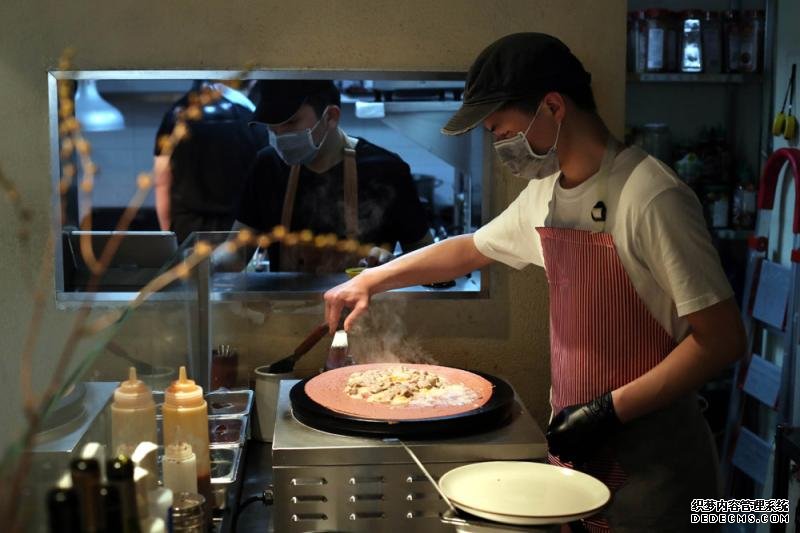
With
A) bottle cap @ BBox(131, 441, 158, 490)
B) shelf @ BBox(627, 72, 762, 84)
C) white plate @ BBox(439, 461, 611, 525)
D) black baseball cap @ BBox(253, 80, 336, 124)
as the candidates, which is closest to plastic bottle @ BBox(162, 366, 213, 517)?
bottle cap @ BBox(131, 441, 158, 490)

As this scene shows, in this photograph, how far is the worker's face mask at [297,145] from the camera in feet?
9.95

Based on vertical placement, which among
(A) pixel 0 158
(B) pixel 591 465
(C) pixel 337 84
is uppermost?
(C) pixel 337 84

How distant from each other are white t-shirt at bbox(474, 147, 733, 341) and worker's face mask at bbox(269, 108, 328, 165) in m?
0.94

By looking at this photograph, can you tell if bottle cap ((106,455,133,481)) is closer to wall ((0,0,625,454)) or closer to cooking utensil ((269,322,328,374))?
cooking utensil ((269,322,328,374))

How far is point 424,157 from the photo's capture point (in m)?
4.26

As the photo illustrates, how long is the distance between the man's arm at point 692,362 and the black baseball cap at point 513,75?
2.03 ft

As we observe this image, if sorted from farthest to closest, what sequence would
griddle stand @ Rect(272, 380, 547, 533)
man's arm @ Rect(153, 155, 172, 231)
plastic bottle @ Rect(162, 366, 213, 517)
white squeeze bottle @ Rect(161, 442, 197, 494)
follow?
man's arm @ Rect(153, 155, 172, 231)
griddle stand @ Rect(272, 380, 547, 533)
plastic bottle @ Rect(162, 366, 213, 517)
white squeeze bottle @ Rect(161, 442, 197, 494)

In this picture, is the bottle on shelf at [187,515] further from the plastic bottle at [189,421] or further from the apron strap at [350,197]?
the apron strap at [350,197]

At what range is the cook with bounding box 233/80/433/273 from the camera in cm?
307

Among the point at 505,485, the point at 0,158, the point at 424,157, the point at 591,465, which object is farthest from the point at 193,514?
the point at 424,157

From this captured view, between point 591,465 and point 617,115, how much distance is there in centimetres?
117

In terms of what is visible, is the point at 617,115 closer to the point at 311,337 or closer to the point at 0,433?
the point at 311,337

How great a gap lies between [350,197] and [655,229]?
4.22 feet

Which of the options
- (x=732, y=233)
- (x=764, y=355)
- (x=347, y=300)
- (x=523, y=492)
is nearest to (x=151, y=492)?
(x=523, y=492)
